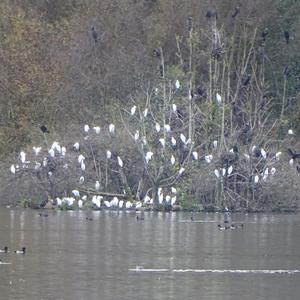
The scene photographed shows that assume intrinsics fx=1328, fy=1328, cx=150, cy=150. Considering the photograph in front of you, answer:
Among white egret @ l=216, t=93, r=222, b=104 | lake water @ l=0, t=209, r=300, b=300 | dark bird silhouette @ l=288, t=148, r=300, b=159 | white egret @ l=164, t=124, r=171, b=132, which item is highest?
white egret @ l=216, t=93, r=222, b=104

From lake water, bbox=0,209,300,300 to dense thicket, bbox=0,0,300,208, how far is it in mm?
10050

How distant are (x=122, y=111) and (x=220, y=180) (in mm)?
6873

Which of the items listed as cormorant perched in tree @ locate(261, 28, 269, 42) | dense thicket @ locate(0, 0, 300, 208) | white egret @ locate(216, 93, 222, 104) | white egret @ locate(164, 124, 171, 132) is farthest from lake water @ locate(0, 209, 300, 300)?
cormorant perched in tree @ locate(261, 28, 269, 42)

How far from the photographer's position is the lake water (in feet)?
53.4

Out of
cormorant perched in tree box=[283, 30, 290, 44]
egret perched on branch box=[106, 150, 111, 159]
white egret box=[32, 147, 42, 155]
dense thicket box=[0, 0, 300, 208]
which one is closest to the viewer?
egret perched on branch box=[106, 150, 111, 159]

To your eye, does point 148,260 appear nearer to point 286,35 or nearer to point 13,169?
point 13,169

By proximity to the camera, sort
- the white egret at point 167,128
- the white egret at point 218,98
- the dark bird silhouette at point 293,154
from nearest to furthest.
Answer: the dark bird silhouette at point 293,154
the white egret at point 167,128
the white egret at point 218,98

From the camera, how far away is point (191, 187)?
37906 mm

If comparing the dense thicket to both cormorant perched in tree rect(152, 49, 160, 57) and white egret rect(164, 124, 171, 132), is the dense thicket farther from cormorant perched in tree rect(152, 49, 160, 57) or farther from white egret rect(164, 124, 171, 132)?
white egret rect(164, 124, 171, 132)

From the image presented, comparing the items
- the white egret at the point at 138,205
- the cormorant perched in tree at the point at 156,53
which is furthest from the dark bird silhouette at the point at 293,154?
the cormorant perched in tree at the point at 156,53

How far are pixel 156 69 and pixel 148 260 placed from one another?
26.6 m

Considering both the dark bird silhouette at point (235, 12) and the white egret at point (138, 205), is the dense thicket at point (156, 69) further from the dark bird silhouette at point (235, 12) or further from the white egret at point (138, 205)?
the white egret at point (138, 205)

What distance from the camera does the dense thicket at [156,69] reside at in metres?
41.4

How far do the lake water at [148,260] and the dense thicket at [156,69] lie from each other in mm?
10050
